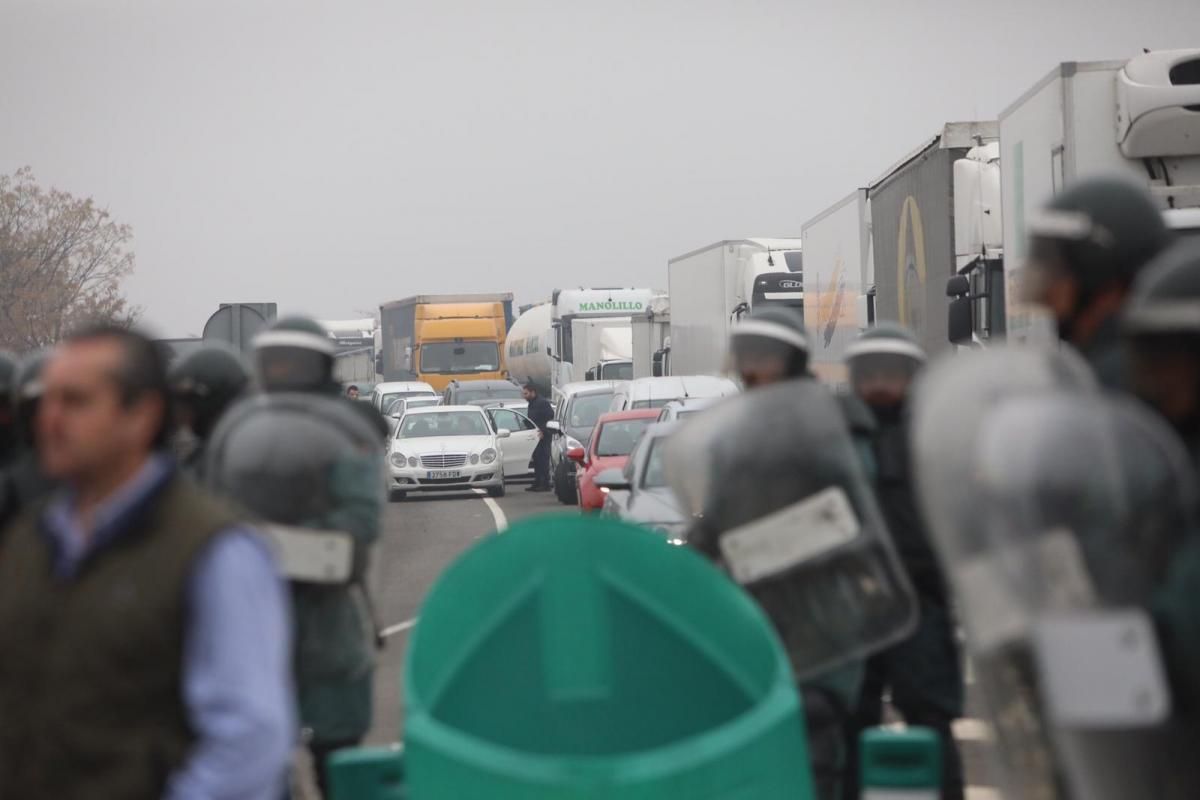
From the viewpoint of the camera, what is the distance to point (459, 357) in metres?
57.3

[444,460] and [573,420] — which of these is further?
[444,460]

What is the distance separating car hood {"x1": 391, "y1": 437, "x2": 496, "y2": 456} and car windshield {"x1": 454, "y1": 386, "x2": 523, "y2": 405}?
11054mm

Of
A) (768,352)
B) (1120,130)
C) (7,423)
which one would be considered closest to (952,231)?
(1120,130)

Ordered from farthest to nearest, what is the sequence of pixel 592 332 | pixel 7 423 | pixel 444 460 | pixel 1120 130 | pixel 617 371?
1. pixel 592 332
2. pixel 617 371
3. pixel 444 460
4. pixel 1120 130
5. pixel 7 423

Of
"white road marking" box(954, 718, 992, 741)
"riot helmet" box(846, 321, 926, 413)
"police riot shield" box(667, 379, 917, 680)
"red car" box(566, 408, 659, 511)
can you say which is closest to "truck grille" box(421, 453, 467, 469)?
"red car" box(566, 408, 659, 511)

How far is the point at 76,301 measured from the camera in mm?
61438

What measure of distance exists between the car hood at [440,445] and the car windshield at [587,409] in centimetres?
267

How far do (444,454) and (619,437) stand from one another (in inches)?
424

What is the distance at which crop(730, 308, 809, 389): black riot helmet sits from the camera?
6059 mm

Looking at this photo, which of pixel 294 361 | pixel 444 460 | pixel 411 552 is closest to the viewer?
pixel 294 361

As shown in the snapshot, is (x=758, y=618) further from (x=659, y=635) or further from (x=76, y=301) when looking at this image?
(x=76, y=301)

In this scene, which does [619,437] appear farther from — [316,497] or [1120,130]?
[316,497]

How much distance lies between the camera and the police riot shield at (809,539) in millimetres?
5840

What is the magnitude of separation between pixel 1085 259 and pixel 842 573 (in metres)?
2.20
